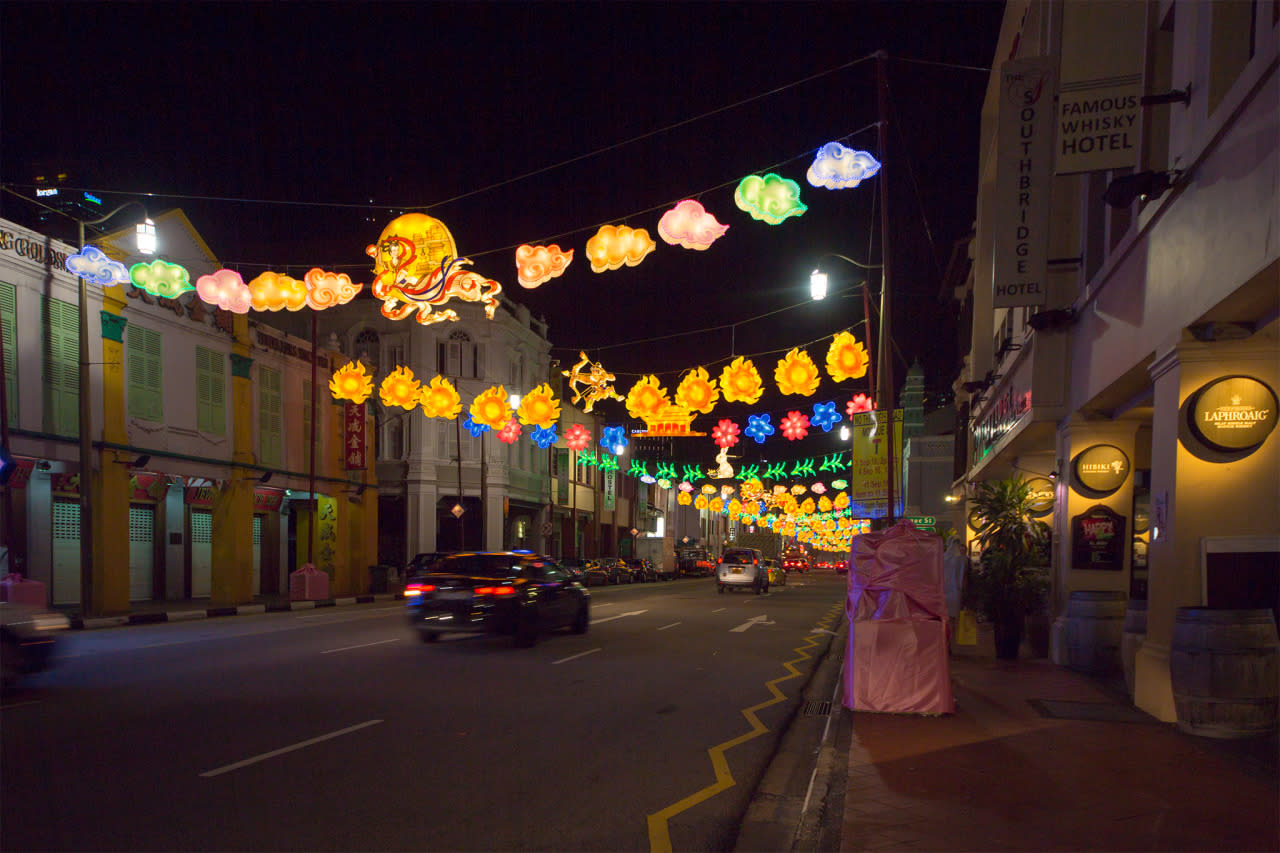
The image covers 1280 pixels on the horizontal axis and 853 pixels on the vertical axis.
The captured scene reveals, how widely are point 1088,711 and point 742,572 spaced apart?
88.1 feet

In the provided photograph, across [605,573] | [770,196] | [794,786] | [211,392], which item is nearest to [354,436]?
[211,392]

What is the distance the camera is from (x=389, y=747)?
772 cm

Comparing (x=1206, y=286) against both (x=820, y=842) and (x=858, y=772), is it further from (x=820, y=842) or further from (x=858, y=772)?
(x=820, y=842)

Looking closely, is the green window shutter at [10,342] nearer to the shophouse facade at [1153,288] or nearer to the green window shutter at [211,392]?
the green window shutter at [211,392]

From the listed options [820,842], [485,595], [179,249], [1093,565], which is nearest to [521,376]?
[179,249]

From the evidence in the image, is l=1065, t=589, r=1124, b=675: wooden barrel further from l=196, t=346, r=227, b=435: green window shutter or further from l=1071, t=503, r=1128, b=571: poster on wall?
l=196, t=346, r=227, b=435: green window shutter

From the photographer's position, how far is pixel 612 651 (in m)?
15.1

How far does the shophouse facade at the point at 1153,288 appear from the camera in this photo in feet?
26.4

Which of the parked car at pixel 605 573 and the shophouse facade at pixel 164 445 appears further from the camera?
the parked car at pixel 605 573

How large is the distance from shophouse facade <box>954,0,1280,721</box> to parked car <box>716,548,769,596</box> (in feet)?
69.4

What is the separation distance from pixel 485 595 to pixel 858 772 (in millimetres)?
8739

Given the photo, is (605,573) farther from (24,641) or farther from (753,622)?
(24,641)

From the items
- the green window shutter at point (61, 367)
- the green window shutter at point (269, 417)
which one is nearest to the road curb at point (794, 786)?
the green window shutter at point (61, 367)

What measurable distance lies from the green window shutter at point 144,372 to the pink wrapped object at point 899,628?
69.5 ft
